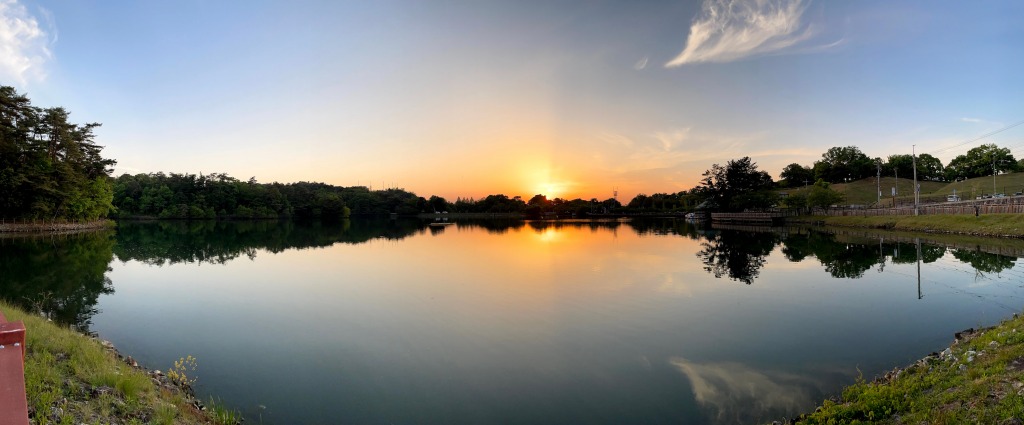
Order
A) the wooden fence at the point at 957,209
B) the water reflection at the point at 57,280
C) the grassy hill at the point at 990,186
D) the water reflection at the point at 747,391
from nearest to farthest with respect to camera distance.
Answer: the water reflection at the point at 747,391 < the water reflection at the point at 57,280 < the wooden fence at the point at 957,209 < the grassy hill at the point at 990,186

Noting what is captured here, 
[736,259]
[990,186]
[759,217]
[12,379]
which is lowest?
[736,259]

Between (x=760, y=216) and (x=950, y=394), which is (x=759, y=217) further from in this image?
(x=950, y=394)

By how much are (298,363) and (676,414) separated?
813 cm

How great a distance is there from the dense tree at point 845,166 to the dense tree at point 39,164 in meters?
150

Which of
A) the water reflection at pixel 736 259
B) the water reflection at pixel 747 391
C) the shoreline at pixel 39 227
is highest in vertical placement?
the shoreline at pixel 39 227

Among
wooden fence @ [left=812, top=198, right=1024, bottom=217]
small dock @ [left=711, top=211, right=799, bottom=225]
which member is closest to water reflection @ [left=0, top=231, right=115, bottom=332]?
wooden fence @ [left=812, top=198, right=1024, bottom=217]

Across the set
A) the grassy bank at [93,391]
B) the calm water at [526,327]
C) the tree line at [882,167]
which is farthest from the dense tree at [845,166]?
the grassy bank at [93,391]

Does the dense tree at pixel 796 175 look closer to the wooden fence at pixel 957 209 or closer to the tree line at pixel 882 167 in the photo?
the tree line at pixel 882 167

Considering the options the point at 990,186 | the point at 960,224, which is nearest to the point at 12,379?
the point at 960,224

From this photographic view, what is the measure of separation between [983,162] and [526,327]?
138026mm

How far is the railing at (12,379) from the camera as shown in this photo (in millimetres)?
3051

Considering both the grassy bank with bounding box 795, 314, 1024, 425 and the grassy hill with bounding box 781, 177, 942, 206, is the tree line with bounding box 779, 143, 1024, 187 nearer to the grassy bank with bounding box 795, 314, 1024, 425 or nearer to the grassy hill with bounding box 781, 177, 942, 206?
the grassy hill with bounding box 781, 177, 942, 206

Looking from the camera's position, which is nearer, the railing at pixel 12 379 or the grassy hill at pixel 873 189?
the railing at pixel 12 379

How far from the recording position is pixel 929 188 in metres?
107
